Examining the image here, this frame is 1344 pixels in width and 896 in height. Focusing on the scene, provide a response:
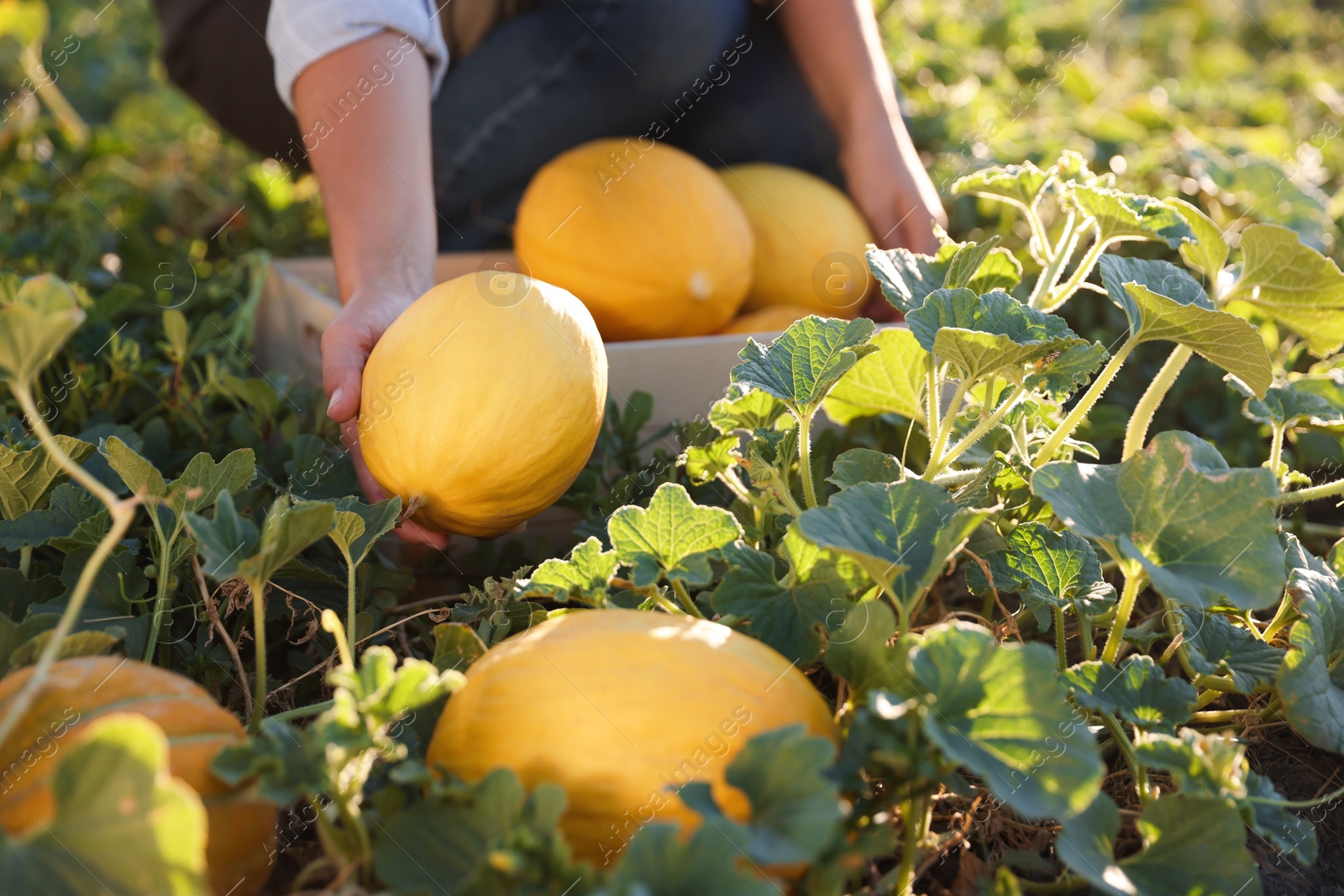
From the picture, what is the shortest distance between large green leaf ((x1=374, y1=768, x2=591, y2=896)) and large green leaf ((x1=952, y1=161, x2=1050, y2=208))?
973 millimetres

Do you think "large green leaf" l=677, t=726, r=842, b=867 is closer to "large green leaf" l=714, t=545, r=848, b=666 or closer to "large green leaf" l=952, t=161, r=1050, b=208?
"large green leaf" l=714, t=545, r=848, b=666

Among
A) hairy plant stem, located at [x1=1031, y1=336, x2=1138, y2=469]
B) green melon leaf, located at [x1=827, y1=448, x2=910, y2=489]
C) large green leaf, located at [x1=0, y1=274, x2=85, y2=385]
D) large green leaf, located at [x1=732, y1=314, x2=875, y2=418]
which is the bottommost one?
hairy plant stem, located at [x1=1031, y1=336, x2=1138, y2=469]

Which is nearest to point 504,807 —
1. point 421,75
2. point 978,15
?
point 421,75

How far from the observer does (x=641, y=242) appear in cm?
183

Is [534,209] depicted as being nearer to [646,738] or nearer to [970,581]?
[970,581]

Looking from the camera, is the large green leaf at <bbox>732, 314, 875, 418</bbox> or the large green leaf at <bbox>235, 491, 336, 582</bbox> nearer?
the large green leaf at <bbox>235, 491, 336, 582</bbox>

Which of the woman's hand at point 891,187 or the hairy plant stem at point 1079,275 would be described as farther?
the woman's hand at point 891,187

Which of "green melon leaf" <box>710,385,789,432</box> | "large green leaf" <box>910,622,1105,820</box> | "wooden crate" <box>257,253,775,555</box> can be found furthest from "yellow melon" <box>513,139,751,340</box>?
"large green leaf" <box>910,622,1105,820</box>

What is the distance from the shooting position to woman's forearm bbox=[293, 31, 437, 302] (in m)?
1.44

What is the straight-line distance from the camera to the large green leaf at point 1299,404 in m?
1.29

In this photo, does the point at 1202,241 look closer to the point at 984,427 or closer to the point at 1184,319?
the point at 1184,319

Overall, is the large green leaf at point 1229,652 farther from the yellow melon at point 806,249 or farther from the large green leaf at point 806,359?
the yellow melon at point 806,249

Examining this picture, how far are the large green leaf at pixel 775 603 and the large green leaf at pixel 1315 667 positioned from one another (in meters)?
0.44

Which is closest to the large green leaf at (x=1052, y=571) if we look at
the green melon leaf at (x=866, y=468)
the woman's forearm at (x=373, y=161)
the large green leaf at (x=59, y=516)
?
the green melon leaf at (x=866, y=468)
